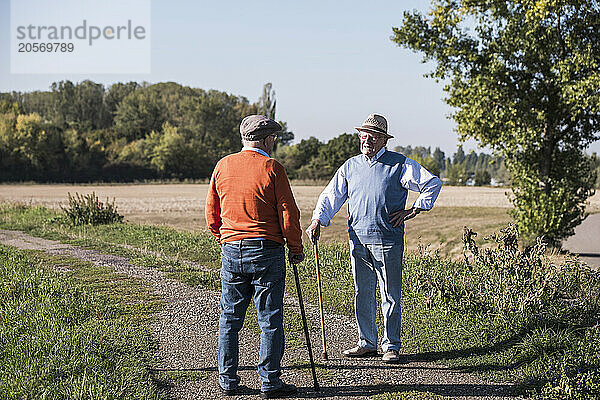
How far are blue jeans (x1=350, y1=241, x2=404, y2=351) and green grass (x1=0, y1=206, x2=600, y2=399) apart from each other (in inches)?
17.7

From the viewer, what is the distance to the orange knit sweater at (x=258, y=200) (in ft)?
16.3

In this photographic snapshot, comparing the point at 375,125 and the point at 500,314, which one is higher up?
the point at 375,125

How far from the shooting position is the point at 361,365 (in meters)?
5.82

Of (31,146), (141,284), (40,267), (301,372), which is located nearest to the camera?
(301,372)

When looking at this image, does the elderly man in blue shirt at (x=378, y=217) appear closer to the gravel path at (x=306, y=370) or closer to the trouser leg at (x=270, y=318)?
the gravel path at (x=306, y=370)

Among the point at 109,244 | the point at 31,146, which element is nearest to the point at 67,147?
the point at 31,146

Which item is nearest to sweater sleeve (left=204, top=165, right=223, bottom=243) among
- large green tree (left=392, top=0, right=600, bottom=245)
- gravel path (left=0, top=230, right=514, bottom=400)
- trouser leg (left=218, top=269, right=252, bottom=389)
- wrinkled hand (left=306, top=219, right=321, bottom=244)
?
trouser leg (left=218, top=269, right=252, bottom=389)

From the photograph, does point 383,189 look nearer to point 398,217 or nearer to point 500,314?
point 398,217

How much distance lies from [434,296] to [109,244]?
8.39 meters

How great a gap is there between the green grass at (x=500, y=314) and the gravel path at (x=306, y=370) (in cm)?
27

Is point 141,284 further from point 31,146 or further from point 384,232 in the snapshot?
point 31,146

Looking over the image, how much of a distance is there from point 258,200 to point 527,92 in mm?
12055

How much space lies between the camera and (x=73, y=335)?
19.7ft

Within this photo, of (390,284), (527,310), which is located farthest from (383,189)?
(527,310)
